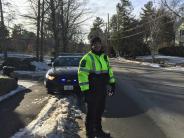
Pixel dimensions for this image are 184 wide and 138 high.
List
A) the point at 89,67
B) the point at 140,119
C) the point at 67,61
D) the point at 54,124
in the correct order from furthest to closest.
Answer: the point at 67,61 < the point at 140,119 < the point at 54,124 < the point at 89,67

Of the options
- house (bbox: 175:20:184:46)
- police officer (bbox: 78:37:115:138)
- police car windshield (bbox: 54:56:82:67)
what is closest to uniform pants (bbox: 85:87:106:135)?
police officer (bbox: 78:37:115:138)

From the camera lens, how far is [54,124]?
9.03m

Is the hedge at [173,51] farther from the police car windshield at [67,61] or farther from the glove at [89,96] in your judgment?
the glove at [89,96]

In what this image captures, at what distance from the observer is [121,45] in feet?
285

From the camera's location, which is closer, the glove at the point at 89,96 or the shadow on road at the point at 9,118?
the glove at the point at 89,96

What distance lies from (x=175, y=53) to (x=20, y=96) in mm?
64214

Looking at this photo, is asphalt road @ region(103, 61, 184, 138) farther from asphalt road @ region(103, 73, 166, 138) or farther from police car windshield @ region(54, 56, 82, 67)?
police car windshield @ region(54, 56, 82, 67)

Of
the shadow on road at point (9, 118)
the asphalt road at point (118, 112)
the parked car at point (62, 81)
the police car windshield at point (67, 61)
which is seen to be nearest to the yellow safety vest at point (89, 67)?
the asphalt road at point (118, 112)

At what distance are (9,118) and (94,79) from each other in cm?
341

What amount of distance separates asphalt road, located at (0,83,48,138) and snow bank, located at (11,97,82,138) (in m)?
0.29

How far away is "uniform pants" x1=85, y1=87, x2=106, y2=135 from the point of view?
8.29 meters

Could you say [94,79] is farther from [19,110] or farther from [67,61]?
[67,61]

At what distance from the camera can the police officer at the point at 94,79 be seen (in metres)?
8.16

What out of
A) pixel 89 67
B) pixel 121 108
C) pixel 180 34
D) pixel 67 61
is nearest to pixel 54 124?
pixel 89 67
